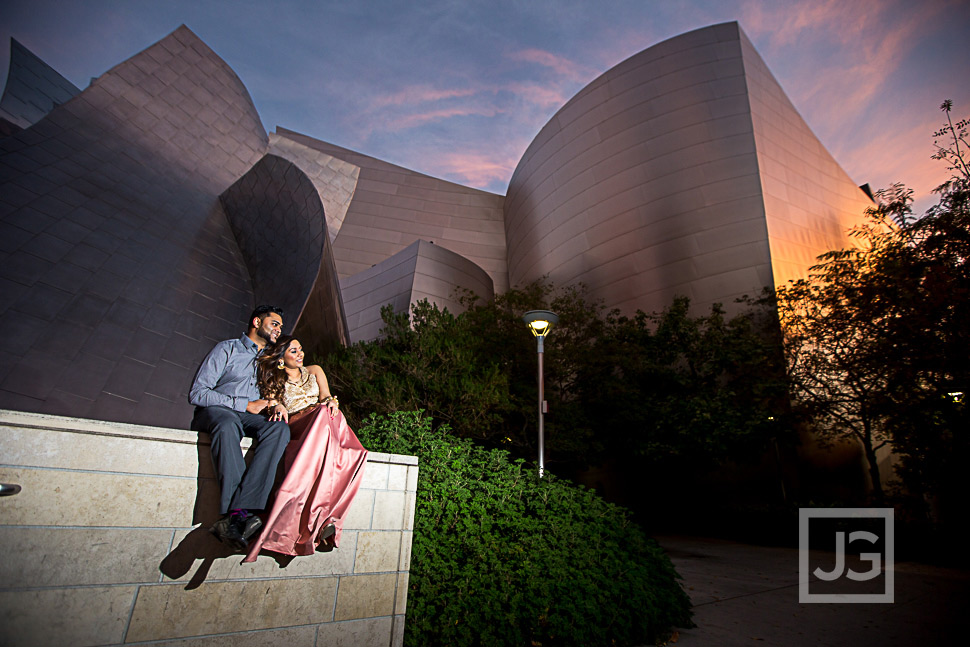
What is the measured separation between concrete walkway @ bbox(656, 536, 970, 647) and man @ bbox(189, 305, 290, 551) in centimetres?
365

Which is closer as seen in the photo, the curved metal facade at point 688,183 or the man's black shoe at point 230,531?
the man's black shoe at point 230,531

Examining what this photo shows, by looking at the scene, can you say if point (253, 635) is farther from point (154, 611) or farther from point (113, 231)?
point (113, 231)

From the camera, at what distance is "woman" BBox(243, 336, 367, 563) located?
2.83 meters

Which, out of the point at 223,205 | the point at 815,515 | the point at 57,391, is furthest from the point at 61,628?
the point at 815,515

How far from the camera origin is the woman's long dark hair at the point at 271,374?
11.1 ft

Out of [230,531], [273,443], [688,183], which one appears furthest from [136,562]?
[688,183]

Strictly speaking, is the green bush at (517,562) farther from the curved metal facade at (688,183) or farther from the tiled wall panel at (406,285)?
the curved metal facade at (688,183)

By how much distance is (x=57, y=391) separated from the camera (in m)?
7.21

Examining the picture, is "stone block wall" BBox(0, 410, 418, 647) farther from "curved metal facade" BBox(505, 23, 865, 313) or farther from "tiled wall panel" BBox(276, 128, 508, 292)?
"tiled wall panel" BBox(276, 128, 508, 292)

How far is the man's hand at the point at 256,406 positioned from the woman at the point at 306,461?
0.18 feet

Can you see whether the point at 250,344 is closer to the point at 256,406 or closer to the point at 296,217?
the point at 256,406

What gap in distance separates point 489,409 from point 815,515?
8.08m

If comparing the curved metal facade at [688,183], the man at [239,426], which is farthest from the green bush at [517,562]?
the curved metal facade at [688,183]

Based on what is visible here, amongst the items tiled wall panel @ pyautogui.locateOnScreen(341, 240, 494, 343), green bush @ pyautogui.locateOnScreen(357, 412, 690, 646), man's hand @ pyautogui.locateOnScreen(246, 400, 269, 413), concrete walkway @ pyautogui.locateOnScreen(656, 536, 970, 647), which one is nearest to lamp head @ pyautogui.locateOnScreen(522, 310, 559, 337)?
green bush @ pyautogui.locateOnScreen(357, 412, 690, 646)
